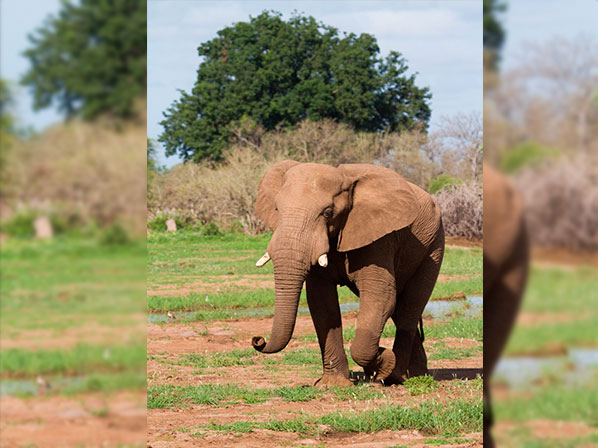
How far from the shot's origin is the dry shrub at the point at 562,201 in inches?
52.5

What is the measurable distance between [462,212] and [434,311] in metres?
12.7

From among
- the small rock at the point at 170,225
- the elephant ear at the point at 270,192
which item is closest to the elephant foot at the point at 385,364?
the elephant ear at the point at 270,192

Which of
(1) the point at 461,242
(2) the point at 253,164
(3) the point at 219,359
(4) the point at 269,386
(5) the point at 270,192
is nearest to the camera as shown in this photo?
(5) the point at 270,192

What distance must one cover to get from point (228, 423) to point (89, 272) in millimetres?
5861

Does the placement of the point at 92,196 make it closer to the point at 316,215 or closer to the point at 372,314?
the point at 316,215

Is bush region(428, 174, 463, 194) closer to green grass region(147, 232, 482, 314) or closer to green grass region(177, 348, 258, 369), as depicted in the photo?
green grass region(147, 232, 482, 314)

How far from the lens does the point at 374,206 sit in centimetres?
811

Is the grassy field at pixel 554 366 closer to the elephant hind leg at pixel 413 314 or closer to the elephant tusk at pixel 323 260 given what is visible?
the elephant tusk at pixel 323 260

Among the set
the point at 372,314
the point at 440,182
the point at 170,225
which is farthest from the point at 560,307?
the point at 170,225

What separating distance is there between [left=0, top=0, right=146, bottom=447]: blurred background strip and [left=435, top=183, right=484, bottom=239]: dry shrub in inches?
1089

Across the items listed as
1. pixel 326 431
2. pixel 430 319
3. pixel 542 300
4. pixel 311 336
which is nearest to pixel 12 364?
pixel 542 300

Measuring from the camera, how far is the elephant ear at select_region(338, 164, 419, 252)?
7.94 meters

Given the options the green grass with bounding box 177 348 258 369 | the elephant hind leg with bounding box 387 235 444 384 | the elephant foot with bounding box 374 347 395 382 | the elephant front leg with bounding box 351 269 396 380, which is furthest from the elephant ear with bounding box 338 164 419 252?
the green grass with bounding box 177 348 258 369

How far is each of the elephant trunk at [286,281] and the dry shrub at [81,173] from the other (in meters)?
5.75
